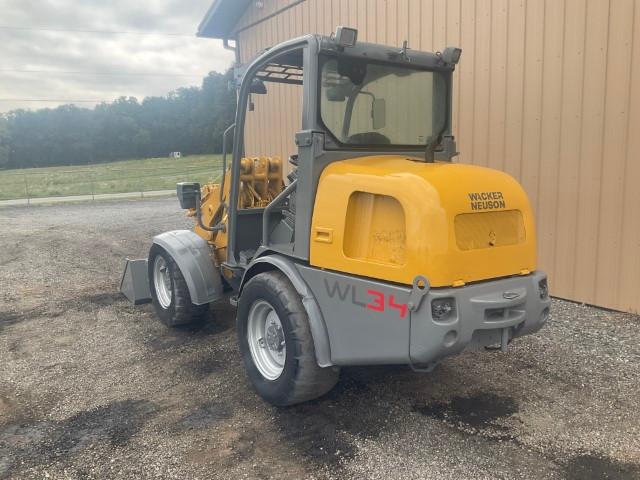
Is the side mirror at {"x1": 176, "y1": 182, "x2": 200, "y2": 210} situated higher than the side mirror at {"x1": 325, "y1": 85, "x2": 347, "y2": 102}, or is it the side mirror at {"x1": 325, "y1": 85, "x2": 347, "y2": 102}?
the side mirror at {"x1": 325, "y1": 85, "x2": 347, "y2": 102}

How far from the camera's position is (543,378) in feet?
15.1

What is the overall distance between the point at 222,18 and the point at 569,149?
880 cm

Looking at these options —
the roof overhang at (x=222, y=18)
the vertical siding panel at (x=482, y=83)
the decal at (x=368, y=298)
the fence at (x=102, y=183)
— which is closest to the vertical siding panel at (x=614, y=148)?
the vertical siding panel at (x=482, y=83)

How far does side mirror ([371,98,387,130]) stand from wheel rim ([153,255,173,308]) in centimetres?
297

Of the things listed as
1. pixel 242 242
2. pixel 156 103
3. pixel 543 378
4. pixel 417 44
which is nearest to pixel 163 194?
pixel 417 44

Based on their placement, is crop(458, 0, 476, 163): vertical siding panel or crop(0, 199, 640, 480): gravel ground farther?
crop(458, 0, 476, 163): vertical siding panel

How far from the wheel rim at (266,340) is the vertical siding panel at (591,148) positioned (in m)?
4.00

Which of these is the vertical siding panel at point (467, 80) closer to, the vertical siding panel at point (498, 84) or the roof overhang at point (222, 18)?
the vertical siding panel at point (498, 84)

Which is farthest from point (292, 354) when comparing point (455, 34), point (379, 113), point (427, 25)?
point (427, 25)

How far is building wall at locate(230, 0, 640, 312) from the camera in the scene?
19.3 feet

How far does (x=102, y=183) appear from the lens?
29719mm

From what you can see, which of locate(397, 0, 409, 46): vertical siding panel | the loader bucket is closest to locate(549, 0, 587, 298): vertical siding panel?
locate(397, 0, 409, 46): vertical siding panel

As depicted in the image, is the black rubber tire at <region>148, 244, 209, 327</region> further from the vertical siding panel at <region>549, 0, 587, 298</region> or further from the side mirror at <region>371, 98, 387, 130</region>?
the vertical siding panel at <region>549, 0, 587, 298</region>

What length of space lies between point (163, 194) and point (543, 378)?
73.6 feet
